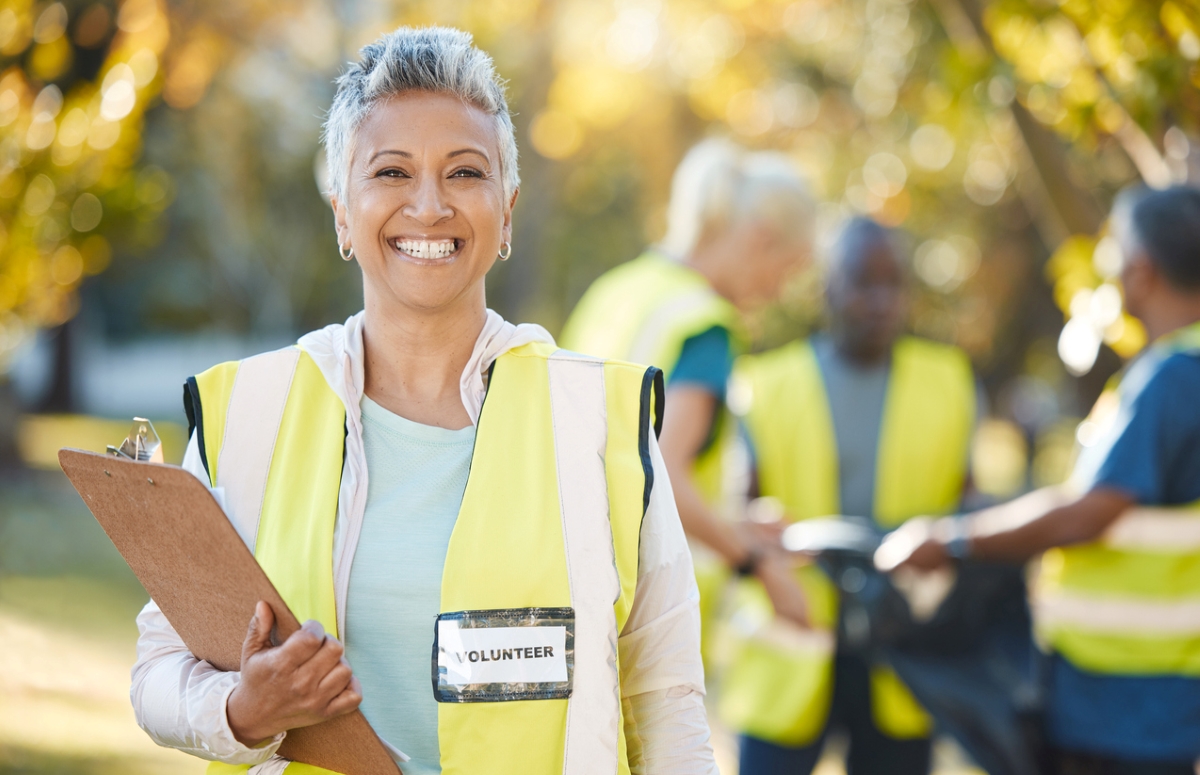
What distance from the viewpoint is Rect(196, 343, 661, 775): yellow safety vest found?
1.83 m

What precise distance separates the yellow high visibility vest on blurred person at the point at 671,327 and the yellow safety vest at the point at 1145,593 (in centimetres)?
109

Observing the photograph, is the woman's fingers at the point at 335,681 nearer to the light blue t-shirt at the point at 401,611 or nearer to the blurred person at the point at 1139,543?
the light blue t-shirt at the point at 401,611

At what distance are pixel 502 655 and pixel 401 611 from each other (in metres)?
0.20

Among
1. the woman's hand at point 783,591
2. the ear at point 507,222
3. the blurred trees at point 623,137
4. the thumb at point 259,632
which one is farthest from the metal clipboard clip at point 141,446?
the blurred trees at point 623,137

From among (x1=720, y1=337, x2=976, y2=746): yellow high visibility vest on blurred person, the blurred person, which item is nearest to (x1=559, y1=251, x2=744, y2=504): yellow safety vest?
(x1=720, y1=337, x2=976, y2=746): yellow high visibility vest on blurred person

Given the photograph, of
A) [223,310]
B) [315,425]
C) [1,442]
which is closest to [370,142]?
[315,425]

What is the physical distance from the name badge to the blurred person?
209 cm

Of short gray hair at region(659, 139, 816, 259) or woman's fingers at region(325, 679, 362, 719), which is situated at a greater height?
short gray hair at region(659, 139, 816, 259)

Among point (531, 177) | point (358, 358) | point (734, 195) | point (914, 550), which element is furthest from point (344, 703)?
point (531, 177)

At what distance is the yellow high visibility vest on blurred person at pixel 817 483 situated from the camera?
3.89 m

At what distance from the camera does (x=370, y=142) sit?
6.48 ft

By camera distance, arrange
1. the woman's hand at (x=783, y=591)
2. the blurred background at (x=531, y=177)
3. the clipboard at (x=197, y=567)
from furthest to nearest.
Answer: the blurred background at (x=531, y=177) < the woman's hand at (x=783, y=591) < the clipboard at (x=197, y=567)

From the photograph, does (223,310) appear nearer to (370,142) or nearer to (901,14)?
(901,14)

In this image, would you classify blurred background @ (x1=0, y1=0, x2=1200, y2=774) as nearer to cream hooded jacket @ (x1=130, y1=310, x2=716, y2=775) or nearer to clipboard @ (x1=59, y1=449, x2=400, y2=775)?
cream hooded jacket @ (x1=130, y1=310, x2=716, y2=775)
